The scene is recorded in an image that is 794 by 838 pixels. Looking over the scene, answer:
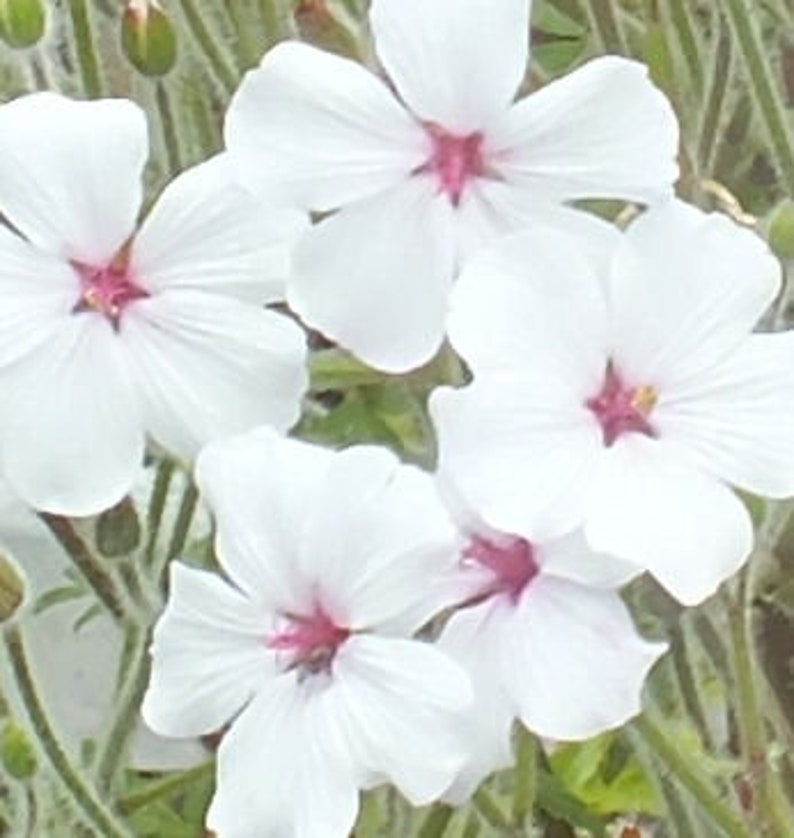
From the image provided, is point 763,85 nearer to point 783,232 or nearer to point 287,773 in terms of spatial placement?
point 783,232

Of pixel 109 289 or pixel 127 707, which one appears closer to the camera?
pixel 109 289

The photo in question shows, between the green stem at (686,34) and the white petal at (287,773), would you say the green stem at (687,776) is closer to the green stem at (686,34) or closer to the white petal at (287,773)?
the white petal at (287,773)

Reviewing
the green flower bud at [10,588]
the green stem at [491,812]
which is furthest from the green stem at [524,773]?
the green flower bud at [10,588]

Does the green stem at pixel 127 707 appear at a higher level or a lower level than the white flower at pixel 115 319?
lower

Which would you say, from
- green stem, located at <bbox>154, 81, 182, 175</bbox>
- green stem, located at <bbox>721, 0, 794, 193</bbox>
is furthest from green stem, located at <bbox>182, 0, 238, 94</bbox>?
green stem, located at <bbox>721, 0, 794, 193</bbox>

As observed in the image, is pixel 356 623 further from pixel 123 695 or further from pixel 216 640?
pixel 123 695

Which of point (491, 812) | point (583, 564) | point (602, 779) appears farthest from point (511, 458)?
point (602, 779)

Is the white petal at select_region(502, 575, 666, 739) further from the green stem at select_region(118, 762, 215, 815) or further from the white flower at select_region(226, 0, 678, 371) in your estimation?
the green stem at select_region(118, 762, 215, 815)
